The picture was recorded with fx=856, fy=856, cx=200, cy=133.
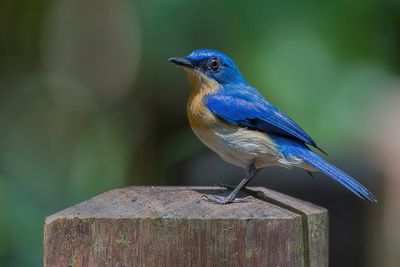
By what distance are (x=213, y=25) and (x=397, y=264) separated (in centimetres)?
211

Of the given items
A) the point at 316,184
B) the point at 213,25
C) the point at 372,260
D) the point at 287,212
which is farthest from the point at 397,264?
the point at 287,212

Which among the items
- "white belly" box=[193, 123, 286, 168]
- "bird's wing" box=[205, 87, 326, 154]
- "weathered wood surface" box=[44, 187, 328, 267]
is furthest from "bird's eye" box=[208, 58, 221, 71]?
"weathered wood surface" box=[44, 187, 328, 267]

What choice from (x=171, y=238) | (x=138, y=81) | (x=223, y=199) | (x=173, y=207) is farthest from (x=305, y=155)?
(x=138, y=81)

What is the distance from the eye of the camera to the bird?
402cm

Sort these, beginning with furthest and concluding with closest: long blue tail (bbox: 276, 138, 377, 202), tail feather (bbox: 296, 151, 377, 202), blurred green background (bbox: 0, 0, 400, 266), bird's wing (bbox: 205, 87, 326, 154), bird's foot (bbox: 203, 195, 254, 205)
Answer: blurred green background (bbox: 0, 0, 400, 266) → bird's wing (bbox: 205, 87, 326, 154) → long blue tail (bbox: 276, 138, 377, 202) → tail feather (bbox: 296, 151, 377, 202) → bird's foot (bbox: 203, 195, 254, 205)

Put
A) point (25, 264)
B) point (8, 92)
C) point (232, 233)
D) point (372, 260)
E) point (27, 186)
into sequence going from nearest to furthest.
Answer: point (232, 233) → point (372, 260) → point (25, 264) → point (27, 186) → point (8, 92)

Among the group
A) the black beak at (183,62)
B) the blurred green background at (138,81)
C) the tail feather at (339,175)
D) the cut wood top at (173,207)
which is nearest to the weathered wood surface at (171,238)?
the cut wood top at (173,207)

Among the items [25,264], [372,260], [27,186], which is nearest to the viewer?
[372,260]

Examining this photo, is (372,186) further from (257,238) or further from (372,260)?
(257,238)

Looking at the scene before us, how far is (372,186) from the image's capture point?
16.5ft

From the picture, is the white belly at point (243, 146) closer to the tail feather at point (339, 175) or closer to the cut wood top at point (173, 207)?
the tail feather at point (339, 175)

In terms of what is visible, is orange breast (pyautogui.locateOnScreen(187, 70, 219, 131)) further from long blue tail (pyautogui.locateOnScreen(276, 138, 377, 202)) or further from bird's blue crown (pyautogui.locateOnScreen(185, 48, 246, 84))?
long blue tail (pyautogui.locateOnScreen(276, 138, 377, 202))

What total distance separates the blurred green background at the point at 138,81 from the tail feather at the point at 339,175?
1.26 m

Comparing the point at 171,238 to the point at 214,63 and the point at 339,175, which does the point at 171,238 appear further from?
the point at 214,63
